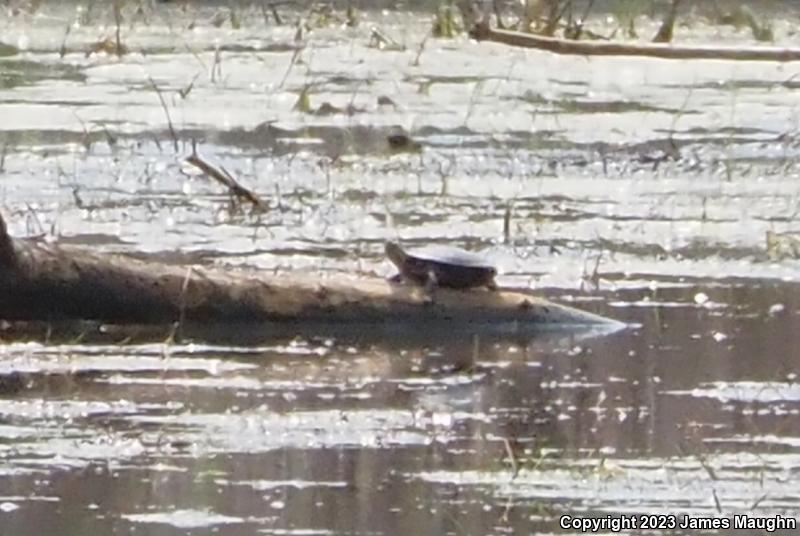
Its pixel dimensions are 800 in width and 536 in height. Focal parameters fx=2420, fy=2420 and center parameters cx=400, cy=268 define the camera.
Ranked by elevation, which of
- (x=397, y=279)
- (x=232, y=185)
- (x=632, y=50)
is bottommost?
(x=232, y=185)

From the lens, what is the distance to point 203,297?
5.82 m

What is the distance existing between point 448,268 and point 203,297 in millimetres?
594

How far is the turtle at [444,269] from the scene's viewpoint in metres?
5.83

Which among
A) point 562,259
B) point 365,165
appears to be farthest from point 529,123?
point 562,259

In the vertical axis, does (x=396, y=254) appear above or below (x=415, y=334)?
above

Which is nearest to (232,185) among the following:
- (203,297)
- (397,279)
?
(397,279)

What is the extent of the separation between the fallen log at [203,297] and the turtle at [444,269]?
0.03 metres

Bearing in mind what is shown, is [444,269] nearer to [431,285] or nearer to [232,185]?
[431,285]

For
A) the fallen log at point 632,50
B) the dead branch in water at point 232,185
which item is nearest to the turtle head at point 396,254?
the fallen log at point 632,50

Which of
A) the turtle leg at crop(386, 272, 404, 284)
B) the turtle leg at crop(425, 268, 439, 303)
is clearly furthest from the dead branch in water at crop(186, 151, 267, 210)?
the turtle leg at crop(425, 268, 439, 303)

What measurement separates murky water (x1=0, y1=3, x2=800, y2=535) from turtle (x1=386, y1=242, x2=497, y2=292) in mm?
129

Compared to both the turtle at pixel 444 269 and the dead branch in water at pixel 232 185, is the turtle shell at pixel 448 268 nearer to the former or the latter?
the turtle at pixel 444 269

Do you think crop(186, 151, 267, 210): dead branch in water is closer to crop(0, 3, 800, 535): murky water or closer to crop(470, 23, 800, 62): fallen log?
crop(0, 3, 800, 535): murky water

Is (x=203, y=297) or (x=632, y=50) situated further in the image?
(x=203, y=297)
